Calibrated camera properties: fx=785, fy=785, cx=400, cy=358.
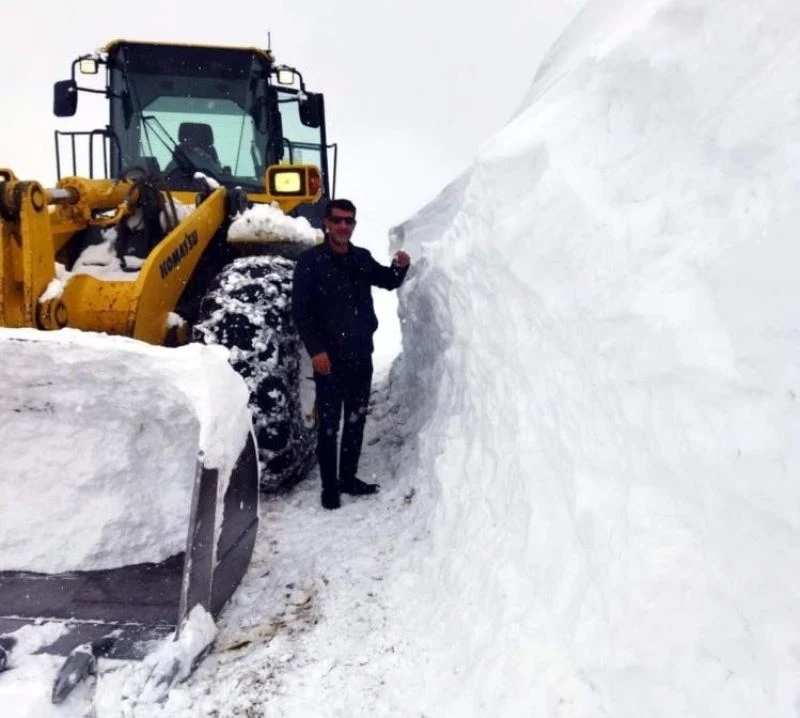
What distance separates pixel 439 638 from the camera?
2.88m

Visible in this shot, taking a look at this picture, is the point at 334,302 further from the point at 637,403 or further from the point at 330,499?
the point at 637,403

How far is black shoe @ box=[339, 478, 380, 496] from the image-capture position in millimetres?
4477

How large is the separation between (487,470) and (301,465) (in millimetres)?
1371

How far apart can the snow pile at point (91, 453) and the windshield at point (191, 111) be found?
2.67 metres

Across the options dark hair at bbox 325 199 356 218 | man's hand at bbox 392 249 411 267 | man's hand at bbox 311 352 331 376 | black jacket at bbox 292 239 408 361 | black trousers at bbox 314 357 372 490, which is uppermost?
dark hair at bbox 325 199 356 218

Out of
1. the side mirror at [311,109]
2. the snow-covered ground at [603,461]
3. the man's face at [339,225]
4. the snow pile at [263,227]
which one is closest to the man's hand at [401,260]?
the man's face at [339,225]

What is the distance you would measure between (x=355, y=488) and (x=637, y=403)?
236 cm

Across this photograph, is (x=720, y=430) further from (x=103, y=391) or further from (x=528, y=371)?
(x=103, y=391)

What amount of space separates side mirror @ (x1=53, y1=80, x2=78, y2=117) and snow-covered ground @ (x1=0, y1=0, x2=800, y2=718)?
3.59m

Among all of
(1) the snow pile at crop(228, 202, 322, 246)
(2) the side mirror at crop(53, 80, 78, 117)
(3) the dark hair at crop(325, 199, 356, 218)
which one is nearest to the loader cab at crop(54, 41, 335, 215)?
(2) the side mirror at crop(53, 80, 78, 117)

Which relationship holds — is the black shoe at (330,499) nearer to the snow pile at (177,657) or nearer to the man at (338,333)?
the man at (338,333)

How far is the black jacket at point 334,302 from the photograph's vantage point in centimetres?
429

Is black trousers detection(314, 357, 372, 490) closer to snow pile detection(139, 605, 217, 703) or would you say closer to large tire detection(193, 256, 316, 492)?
large tire detection(193, 256, 316, 492)

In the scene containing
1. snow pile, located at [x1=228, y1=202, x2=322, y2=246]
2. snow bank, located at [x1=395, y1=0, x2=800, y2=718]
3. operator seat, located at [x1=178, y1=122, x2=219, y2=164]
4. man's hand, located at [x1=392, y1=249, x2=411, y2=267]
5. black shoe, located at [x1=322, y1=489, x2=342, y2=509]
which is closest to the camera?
snow bank, located at [x1=395, y1=0, x2=800, y2=718]
